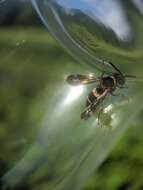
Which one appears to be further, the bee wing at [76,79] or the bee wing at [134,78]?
the bee wing at [134,78]

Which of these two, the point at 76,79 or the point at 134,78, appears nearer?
the point at 76,79

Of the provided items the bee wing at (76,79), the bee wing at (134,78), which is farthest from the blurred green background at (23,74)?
the bee wing at (134,78)

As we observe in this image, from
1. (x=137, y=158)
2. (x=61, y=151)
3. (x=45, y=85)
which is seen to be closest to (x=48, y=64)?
(x=45, y=85)

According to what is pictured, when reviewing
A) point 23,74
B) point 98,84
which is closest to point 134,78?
point 98,84

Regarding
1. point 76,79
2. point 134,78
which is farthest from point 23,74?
point 134,78

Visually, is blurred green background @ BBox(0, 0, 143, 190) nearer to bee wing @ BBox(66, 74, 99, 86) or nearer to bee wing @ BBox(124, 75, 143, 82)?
bee wing @ BBox(66, 74, 99, 86)

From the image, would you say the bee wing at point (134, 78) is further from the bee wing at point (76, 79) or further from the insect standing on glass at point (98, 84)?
the bee wing at point (76, 79)

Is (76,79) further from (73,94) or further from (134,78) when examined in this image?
(134,78)

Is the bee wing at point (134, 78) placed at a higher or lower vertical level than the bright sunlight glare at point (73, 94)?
higher

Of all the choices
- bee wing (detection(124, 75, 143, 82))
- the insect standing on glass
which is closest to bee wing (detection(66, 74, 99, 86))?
the insect standing on glass
